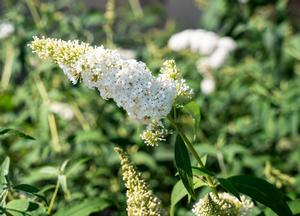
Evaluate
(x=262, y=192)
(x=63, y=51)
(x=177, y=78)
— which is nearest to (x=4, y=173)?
(x=63, y=51)

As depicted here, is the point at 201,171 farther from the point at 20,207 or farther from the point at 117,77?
the point at 20,207

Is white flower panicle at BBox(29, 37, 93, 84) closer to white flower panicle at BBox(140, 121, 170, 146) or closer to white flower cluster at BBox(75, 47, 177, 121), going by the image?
white flower cluster at BBox(75, 47, 177, 121)

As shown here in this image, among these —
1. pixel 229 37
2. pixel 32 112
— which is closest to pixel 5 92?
pixel 32 112

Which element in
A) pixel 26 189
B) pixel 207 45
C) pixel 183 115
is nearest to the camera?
pixel 26 189

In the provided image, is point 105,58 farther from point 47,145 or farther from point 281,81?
point 281,81

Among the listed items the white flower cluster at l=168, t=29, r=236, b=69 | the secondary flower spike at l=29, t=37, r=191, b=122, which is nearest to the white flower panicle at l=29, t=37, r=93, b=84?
the secondary flower spike at l=29, t=37, r=191, b=122

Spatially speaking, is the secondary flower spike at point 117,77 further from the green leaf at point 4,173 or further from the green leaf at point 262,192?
the green leaf at point 4,173

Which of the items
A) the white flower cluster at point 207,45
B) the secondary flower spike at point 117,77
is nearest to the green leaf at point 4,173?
the secondary flower spike at point 117,77
